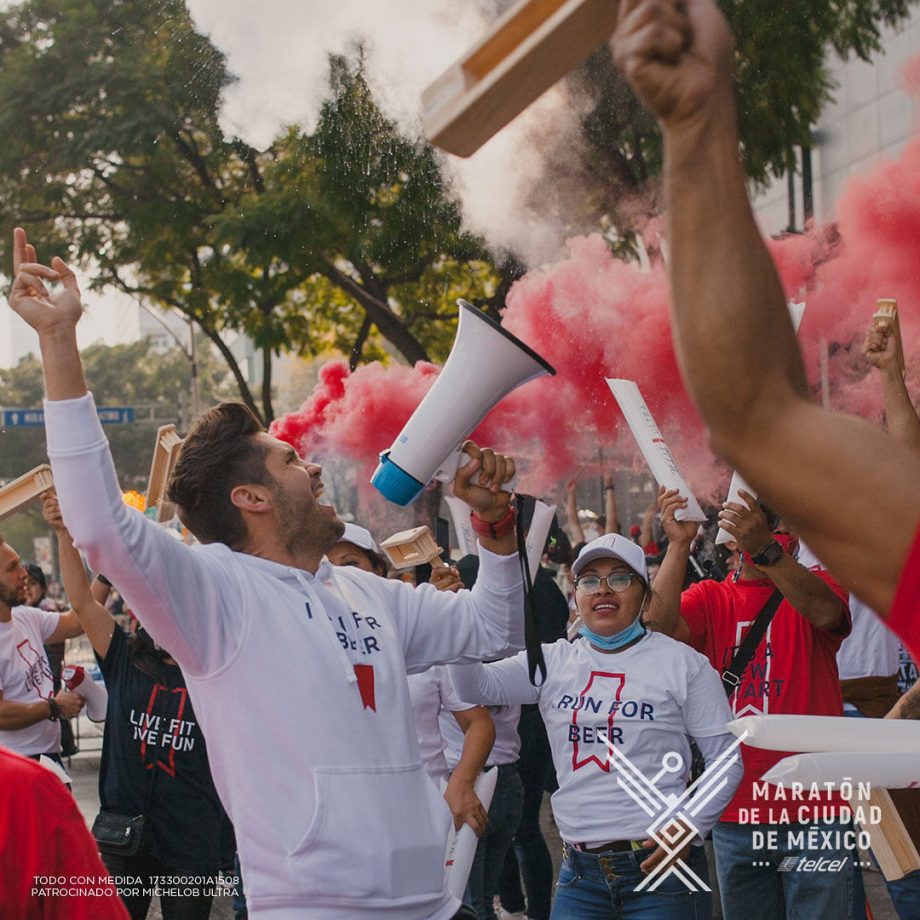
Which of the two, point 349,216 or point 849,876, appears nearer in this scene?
point 849,876

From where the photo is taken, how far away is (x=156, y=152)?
47.4 feet

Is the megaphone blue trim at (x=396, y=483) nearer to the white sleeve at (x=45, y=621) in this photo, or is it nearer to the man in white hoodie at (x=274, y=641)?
the man in white hoodie at (x=274, y=641)

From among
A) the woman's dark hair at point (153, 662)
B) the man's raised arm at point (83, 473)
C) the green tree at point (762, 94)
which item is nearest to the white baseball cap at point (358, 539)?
the woman's dark hair at point (153, 662)

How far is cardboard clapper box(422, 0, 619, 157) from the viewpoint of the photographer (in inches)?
45.8

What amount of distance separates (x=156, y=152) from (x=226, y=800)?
12671 mm

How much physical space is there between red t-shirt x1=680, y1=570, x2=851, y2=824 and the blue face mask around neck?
530 mm

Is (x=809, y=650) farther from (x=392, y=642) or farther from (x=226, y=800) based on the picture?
(x=226, y=800)

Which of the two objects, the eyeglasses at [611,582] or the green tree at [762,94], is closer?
the eyeglasses at [611,582]

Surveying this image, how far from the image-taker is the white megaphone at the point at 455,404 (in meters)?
3.01

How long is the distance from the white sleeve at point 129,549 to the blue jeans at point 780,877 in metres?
2.49

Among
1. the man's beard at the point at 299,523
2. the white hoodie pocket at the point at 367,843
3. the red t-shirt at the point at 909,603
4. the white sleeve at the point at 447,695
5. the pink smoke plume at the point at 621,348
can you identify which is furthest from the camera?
the pink smoke plume at the point at 621,348

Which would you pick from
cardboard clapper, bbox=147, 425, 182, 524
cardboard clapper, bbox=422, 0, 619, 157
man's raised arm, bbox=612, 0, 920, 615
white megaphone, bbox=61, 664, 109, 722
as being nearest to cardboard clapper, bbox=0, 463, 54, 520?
cardboard clapper, bbox=147, 425, 182, 524

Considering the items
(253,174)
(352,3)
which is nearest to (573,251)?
(352,3)

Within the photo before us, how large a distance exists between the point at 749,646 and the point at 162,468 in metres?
2.48
